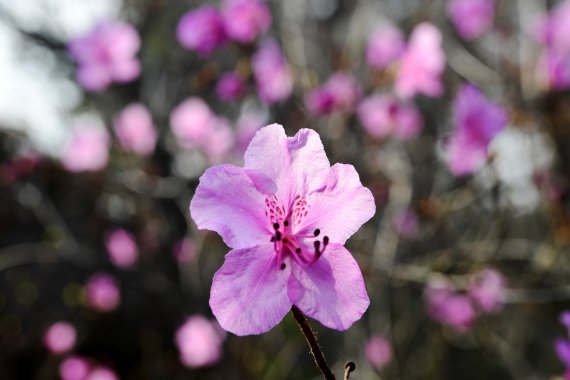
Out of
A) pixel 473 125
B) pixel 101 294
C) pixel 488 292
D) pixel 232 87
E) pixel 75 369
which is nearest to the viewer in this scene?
pixel 473 125

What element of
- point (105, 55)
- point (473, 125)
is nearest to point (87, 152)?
point (105, 55)

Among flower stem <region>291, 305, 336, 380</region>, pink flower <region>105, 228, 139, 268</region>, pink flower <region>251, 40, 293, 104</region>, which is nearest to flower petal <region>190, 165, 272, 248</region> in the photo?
flower stem <region>291, 305, 336, 380</region>

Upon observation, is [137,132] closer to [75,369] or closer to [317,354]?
[75,369]

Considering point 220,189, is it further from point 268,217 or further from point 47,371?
point 47,371

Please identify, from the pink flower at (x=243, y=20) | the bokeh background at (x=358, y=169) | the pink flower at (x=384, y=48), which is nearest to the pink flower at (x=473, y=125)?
the bokeh background at (x=358, y=169)

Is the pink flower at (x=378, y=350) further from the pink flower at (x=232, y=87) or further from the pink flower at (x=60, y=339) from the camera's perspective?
the pink flower at (x=60, y=339)

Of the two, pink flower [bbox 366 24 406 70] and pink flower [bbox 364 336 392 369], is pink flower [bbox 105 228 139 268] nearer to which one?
pink flower [bbox 364 336 392 369]
